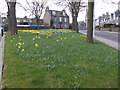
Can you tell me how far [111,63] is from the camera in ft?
15.6

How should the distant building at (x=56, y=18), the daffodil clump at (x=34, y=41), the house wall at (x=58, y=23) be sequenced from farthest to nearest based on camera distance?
the house wall at (x=58, y=23)
the distant building at (x=56, y=18)
the daffodil clump at (x=34, y=41)

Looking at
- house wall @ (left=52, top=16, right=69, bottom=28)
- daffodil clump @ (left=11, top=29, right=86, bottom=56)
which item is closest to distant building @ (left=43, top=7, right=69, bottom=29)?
house wall @ (left=52, top=16, right=69, bottom=28)

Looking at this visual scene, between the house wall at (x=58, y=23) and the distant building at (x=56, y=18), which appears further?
the house wall at (x=58, y=23)

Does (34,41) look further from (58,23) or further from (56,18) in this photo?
(58,23)

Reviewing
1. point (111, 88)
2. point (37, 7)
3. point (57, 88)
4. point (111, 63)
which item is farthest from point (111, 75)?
point (37, 7)

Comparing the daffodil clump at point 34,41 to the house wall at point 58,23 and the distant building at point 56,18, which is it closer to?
the distant building at point 56,18

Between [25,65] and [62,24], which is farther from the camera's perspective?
[62,24]

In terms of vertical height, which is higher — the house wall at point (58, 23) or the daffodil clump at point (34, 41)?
the house wall at point (58, 23)

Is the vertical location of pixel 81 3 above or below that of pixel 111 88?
above

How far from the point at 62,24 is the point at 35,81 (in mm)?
80785

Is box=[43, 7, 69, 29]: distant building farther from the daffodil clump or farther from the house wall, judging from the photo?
the daffodil clump

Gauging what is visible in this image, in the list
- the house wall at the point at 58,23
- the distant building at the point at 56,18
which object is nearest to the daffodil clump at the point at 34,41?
the distant building at the point at 56,18

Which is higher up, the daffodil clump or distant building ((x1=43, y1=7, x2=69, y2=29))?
distant building ((x1=43, y1=7, x2=69, y2=29))

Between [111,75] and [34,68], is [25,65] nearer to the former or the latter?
[34,68]
